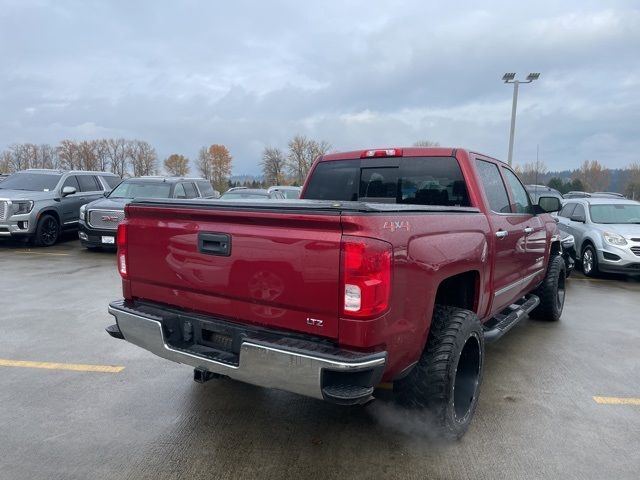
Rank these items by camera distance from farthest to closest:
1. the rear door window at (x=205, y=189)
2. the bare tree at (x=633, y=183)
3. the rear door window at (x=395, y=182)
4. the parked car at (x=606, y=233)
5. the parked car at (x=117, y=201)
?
the bare tree at (x=633, y=183) → the rear door window at (x=205, y=189) → the parked car at (x=117, y=201) → the parked car at (x=606, y=233) → the rear door window at (x=395, y=182)

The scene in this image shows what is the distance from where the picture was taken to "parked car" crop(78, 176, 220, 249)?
10898 mm

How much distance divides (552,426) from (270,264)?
7.92 ft

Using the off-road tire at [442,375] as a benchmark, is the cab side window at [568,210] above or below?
above

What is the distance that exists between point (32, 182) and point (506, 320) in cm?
1270

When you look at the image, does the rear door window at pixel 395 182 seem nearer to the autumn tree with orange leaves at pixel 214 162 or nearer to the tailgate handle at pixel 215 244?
the tailgate handle at pixel 215 244

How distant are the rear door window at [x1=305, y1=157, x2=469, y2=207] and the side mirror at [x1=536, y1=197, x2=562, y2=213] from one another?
183 cm

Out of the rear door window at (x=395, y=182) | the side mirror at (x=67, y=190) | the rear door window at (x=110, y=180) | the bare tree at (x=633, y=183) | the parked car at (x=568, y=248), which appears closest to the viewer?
the rear door window at (x=395, y=182)

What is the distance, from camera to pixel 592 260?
9.70 meters

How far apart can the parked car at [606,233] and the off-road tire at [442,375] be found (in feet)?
24.5

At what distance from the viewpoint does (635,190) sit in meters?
59.9

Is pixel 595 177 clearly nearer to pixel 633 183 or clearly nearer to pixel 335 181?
pixel 633 183

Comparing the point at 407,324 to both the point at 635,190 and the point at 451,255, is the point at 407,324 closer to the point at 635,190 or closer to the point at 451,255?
the point at 451,255

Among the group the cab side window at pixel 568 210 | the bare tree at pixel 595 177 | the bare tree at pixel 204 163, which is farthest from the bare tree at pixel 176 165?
the cab side window at pixel 568 210

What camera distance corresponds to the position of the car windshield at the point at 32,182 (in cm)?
1248
